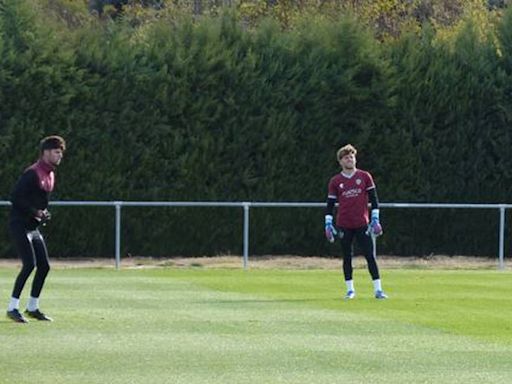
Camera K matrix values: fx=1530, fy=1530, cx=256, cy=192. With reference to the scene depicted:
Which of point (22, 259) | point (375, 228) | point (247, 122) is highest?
point (247, 122)

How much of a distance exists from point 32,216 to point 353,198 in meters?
5.28

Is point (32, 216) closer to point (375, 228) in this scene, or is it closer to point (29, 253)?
point (29, 253)

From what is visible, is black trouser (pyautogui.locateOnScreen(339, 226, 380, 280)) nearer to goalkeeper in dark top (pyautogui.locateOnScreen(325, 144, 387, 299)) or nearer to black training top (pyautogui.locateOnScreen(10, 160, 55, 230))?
goalkeeper in dark top (pyautogui.locateOnScreen(325, 144, 387, 299))

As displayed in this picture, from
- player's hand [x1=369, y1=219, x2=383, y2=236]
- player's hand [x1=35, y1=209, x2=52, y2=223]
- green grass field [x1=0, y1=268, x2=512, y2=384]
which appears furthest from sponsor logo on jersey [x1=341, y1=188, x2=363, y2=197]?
player's hand [x1=35, y1=209, x2=52, y2=223]

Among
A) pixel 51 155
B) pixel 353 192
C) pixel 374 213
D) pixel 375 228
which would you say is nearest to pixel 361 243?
pixel 375 228

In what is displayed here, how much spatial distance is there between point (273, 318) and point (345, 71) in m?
16.8

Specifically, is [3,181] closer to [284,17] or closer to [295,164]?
[295,164]

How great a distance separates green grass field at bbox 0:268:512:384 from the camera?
1202 centimetres

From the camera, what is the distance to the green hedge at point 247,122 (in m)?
31.4

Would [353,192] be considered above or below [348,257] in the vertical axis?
above

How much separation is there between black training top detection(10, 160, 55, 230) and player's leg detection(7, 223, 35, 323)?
111 millimetres

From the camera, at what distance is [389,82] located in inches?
1314

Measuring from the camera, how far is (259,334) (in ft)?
49.5

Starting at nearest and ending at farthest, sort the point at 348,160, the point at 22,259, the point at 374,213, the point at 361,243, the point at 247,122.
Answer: the point at 22,259
the point at 348,160
the point at 361,243
the point at 374,213
the point at 247,122
